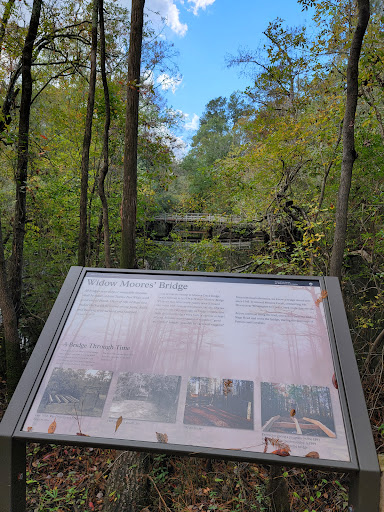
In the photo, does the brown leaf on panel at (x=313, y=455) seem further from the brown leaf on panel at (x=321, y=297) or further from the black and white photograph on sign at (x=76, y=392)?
the black and white photograph on sign at (x=76, y=392)

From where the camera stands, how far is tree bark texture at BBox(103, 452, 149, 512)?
10.8ft

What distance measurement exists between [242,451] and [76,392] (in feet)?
2.86

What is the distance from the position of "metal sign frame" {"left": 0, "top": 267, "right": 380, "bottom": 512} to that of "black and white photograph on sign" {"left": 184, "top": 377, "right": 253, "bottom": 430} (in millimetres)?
126

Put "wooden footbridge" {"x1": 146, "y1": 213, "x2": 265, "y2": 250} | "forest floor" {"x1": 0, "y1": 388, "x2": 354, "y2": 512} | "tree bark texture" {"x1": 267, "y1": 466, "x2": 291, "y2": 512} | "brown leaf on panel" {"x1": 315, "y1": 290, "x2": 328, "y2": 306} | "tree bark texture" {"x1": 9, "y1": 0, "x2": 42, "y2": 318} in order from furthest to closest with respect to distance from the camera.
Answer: "wooden footbridge" {"x1": 146, "y1": 213, "x2": 265, "y2": 250}, "tree bark texture" {"x1": 9, "y1": 0, "x2": 42, "y2": 318}, "forest floor" {"x1": 0, "y1": 388, "x2": 354, "y2": 512}, "tree bark texture" {"x1": 267, "y1": 466, "x2": 291, "y2": 512}, "brown leaf on panel" {"x1": 315, "y1": 290, "x2": 328, "y2": 306}

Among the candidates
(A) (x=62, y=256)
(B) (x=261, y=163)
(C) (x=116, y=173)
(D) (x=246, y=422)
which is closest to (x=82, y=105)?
(C) (x=116, y=173)

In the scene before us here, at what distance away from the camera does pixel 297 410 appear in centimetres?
154

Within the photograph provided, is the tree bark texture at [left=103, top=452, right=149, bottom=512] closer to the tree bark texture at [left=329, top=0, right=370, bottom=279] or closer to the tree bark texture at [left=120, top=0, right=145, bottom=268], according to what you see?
the tree bark texture at [left=120, top=0, right=145, bottom=268]

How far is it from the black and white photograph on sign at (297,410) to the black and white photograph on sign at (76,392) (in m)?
0.81

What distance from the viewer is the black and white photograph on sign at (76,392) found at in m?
1.64

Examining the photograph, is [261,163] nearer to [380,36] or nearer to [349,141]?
[380,36]

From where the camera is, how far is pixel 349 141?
3438mm

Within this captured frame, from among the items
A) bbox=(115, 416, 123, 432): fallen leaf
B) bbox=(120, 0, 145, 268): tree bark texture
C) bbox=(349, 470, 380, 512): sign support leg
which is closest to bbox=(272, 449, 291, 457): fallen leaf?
bbox=(349, 470, 380, 512): sign support leg

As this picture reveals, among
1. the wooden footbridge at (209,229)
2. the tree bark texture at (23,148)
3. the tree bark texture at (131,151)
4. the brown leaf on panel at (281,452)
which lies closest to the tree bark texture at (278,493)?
the brown leaf on panel at (281,452)

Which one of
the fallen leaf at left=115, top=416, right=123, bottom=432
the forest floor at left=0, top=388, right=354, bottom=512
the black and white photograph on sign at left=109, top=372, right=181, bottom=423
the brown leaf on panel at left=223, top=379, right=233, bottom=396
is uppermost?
the brown leaf on panel at left=223, top=379, right=233, bottom=396
